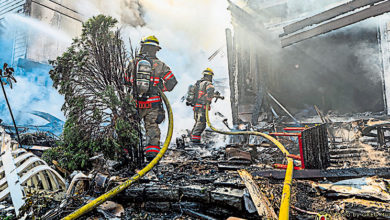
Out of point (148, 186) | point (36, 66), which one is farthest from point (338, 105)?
point (36, 66)

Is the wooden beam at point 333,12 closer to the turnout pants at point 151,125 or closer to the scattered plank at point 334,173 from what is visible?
the scattered plank at point 334,173

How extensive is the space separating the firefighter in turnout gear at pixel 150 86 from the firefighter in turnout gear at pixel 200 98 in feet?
8.68

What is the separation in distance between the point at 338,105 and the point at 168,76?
859cm

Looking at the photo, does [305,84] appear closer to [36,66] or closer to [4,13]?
[36,66]

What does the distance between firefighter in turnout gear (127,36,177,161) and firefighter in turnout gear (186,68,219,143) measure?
2.65 metres

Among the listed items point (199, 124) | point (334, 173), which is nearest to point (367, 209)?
point (334, 173)

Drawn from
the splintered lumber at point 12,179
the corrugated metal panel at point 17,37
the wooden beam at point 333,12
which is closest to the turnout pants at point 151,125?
the splintered lumber at point 12,179

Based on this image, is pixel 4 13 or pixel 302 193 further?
pixel 4 13

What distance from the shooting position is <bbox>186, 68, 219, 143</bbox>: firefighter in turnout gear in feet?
21.4

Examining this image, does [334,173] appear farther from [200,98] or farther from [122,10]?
[122,10]

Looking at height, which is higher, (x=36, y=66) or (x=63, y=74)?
(x=36, y=66)

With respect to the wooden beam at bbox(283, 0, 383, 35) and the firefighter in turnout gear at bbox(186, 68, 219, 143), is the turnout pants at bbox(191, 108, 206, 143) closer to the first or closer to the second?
the firefighter in turnout gear at bbox(186, 68, 219, 143)

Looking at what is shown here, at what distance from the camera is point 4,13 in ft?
41.6

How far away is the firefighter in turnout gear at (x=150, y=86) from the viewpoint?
351 centimetres
